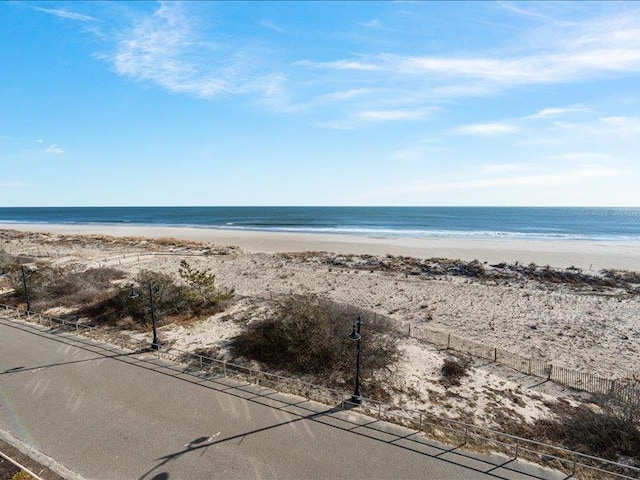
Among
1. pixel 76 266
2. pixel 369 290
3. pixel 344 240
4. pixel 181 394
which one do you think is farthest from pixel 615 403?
pixel 344 240

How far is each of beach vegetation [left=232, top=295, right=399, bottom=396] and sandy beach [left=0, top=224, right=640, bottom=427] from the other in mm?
936

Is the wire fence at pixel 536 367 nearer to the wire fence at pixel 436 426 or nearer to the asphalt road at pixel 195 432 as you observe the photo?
the wire fence at pixel 436 426

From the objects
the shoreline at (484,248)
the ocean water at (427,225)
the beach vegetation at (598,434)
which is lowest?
the beach vegetation at (598,434)

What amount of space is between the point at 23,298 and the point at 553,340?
31.3 m

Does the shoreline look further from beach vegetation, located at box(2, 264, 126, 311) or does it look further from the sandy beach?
beach vegetation, located at box(2, 264, 126, 311)

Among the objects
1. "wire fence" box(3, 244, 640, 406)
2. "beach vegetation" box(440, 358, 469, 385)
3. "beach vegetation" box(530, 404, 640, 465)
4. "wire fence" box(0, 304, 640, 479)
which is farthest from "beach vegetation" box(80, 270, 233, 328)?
Result: "beach vegetation" box(530, 404, 640, 465)

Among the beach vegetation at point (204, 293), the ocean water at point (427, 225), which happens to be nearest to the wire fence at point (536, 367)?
the beach vegetation at point (204, 293)

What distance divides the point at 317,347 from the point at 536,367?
949 centimetres

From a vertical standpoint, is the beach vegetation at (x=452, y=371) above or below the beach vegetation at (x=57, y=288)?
below

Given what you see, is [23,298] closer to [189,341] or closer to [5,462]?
[189,341]

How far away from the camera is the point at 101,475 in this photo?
30.4 ft

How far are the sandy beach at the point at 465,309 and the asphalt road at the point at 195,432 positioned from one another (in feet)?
9.94

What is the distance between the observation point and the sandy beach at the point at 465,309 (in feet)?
46.9

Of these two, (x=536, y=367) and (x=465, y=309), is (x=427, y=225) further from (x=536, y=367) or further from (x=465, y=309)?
(x=536, y=367)
